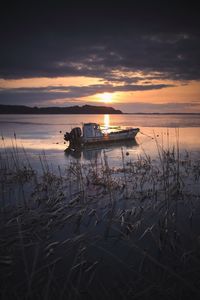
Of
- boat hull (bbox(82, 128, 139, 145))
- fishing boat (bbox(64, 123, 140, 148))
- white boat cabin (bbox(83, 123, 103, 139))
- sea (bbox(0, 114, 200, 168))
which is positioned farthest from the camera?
boat hull (bbox(82, 128, 139, 145))

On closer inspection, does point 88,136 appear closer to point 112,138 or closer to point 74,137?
point 74,137

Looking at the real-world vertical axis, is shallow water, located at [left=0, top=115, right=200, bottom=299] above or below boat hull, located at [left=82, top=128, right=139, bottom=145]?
below

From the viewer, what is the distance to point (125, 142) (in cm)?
3694

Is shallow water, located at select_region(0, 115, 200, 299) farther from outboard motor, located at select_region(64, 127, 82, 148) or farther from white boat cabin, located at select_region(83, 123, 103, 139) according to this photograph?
white boat cabin, located at select_region(83, 123, 103, 139)

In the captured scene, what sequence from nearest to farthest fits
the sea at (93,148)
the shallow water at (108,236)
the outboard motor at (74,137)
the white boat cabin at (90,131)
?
the shallow water at (108,236), the sea at (93,148), the outboard motor at (74,137), the white boat cabin at (90,131)

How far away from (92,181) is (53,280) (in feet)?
26.7

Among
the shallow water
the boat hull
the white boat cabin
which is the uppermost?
the white boat cabin

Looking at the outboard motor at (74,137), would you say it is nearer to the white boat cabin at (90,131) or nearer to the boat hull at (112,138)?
the boat hull at (112,138)

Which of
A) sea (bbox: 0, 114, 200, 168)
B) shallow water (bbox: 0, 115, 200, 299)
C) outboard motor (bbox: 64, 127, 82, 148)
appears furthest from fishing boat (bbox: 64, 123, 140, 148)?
shallow water (bbox: 0, 115, 200, 299)

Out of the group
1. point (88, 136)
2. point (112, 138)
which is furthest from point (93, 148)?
point (112, 138)

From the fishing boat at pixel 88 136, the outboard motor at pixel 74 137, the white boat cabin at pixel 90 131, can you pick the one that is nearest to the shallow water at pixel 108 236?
the outboard motor at pixel 74 137

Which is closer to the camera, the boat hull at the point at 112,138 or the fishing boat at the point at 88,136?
the fishing boat at the point at 88,136

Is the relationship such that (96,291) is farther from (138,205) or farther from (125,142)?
(125,142)

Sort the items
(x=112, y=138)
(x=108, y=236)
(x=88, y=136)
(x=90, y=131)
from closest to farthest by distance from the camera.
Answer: (x=108, y=236), (x=88, y=136), (x=90, y=131), (x=112, y=138)
